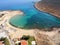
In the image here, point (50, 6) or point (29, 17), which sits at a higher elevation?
point (50, 6)

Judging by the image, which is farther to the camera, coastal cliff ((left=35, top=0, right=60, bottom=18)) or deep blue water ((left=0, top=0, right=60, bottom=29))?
coastal cliff ((left=35, top=0, right=60, bottom=18))

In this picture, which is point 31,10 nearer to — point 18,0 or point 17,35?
point 18,0

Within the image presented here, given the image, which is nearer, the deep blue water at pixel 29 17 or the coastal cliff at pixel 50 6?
the deep blue water at pixel 29 17

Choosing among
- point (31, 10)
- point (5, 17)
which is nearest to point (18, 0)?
point (31, 10)

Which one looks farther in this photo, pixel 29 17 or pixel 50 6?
pixel 50 6
